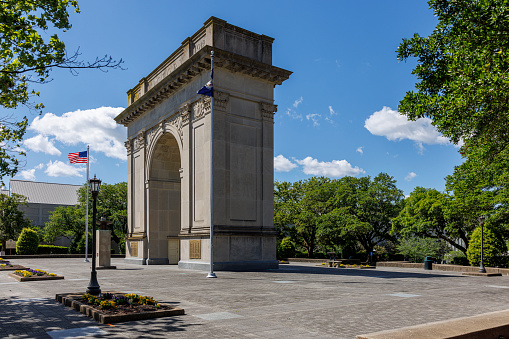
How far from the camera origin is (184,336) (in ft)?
27.9

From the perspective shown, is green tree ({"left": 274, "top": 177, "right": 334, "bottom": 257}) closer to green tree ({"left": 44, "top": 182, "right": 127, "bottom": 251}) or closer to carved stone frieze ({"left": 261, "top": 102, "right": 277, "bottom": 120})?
green tree ({"left": 44, "top": 182, "right": 127, "bottom": 251})

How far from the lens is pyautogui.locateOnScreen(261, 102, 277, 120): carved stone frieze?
3077 cm

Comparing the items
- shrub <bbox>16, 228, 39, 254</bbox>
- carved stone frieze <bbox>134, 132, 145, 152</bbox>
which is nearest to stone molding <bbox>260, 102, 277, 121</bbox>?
carved stone frieze <bbox>134, 132, 145, 152</bbox>

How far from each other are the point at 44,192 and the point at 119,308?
3993 inches

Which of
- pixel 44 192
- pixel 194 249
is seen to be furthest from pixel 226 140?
pixel 44 192

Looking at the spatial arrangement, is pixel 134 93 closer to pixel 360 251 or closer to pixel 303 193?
pixel 303 193

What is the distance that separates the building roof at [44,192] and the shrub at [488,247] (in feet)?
276

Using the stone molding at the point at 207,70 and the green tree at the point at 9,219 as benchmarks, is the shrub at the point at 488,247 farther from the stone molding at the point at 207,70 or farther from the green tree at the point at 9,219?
the green tree at the point at 9,219

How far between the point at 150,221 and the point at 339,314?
92.1ft

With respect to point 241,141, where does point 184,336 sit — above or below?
below

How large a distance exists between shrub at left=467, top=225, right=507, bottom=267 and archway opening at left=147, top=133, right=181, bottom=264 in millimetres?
24389

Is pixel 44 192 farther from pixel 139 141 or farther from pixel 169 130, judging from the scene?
pixel 169 130

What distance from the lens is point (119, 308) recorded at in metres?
10.8

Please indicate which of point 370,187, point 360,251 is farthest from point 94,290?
point 360,251
